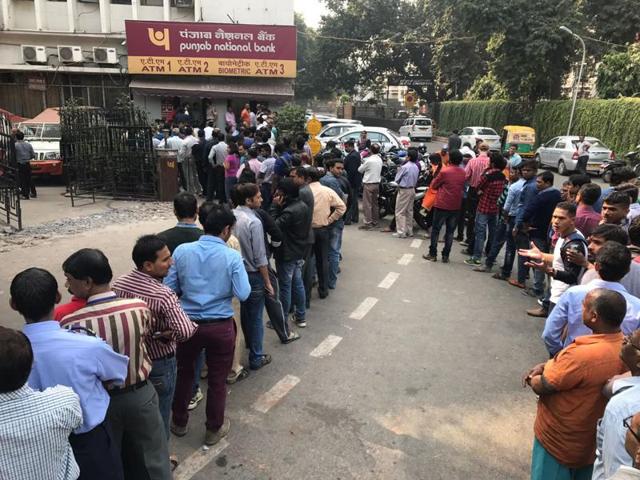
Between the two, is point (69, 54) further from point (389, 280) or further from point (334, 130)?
point (389, 280)

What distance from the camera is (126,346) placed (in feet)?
8.09

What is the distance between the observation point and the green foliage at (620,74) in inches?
902

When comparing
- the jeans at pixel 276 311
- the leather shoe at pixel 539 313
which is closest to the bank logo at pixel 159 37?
the jeans at pixel 276 311

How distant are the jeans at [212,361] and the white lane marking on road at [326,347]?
1.60m

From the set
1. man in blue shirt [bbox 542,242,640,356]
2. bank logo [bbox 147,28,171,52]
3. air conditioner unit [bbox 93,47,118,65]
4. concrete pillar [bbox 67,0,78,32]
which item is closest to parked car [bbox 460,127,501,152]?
bank logo [bbox 147,28,171,52]

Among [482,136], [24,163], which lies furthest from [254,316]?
[482,136]

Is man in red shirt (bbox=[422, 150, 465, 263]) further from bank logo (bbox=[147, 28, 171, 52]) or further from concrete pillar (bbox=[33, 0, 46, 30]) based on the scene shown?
concrete pillar (bbox=[33, 0, 46, 30])

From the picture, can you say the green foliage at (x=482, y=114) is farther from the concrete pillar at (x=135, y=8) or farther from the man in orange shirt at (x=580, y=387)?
the man in orange shirt at (x=580, y=387)

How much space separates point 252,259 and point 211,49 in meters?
17.0

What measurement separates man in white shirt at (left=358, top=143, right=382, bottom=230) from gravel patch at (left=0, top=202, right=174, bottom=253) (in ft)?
14.0

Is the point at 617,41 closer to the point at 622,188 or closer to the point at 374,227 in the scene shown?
Result: the point at 374,227

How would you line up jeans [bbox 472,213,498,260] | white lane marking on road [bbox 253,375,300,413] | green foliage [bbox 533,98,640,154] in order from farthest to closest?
green foliage [bbox 533,98,640,154] < jeans [bbox 472,213,498,260] < white lane marking on road [bbox 253,375,300,413]

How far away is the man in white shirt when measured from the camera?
986 cm

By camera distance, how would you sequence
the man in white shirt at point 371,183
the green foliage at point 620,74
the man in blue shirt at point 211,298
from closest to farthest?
the man in blue shirt at point 211,298 < the man in white shirt at point 371,183 < the green foliage at point 620,74
